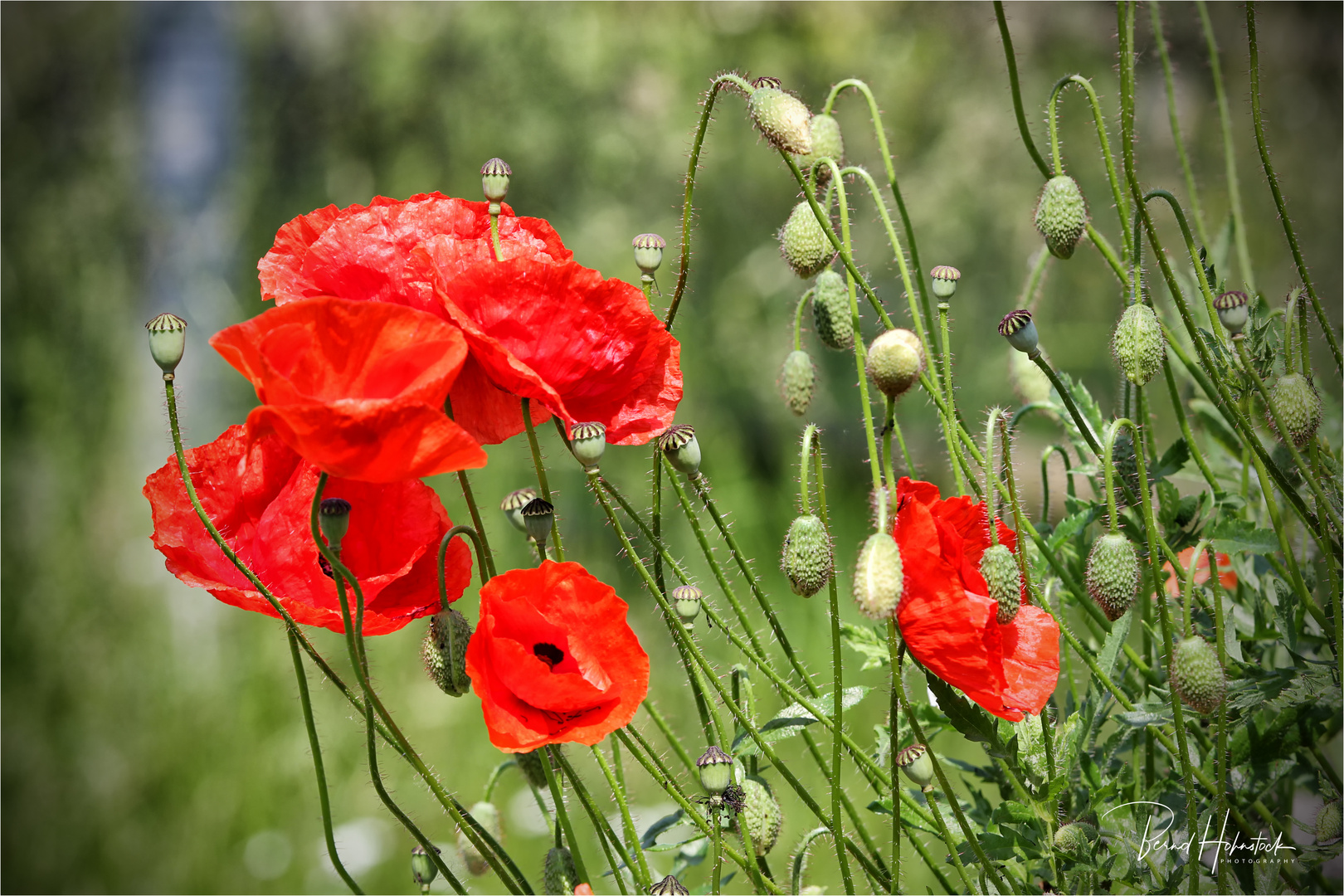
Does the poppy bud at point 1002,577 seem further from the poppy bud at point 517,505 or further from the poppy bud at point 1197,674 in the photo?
the poppy bud at point 517,505

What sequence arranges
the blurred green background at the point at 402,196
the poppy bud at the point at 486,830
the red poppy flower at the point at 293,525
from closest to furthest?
the red poppy flower at the point at 293,525
the poppy bud at the point at 486,830
the blurred green background at the point at 402,196

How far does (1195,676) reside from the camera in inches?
18.1

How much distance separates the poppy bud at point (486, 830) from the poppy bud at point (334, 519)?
23 cm

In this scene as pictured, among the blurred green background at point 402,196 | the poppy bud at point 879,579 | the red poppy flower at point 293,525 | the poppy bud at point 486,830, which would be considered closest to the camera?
the poppy bud at point 879,579

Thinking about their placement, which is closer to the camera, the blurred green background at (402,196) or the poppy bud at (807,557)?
the poppy bud at (807,557)

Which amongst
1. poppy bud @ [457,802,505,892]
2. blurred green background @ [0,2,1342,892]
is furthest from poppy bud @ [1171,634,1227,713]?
blurred green background @ [0,2,1342,892]

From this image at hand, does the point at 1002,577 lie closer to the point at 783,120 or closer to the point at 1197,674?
the point at 1197,674

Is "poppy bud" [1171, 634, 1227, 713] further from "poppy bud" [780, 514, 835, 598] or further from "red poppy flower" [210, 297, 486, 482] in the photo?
"red poppy flower" [210, 297, 486, 482]

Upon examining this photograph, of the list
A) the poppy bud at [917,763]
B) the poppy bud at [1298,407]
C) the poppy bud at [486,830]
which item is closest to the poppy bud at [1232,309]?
the poppy bud at [1298,407]

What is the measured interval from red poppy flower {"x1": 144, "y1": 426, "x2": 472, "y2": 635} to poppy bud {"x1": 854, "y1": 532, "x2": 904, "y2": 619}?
0.68 ft

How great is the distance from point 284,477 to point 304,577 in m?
0.05

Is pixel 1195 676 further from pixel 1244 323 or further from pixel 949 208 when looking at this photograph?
pixel 949 208

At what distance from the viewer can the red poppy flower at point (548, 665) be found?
44cm

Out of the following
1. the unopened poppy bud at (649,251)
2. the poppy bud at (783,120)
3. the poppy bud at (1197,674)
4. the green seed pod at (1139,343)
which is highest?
the poppy bud at (783,120)
